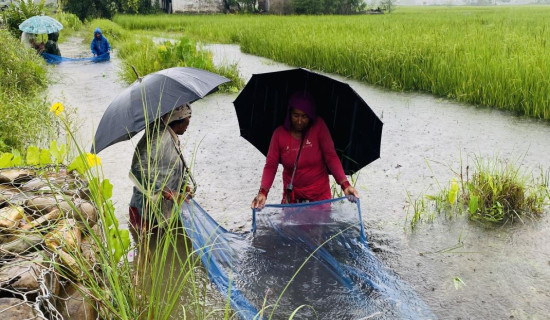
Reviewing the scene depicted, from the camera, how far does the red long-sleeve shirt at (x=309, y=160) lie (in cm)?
279

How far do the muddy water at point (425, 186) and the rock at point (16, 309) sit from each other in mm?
1413

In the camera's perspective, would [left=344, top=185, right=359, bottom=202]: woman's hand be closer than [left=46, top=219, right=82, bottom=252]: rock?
No

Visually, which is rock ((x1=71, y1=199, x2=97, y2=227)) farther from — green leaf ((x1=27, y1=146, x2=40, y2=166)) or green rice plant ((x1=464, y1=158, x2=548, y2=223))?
green rice plant ((x1=464, y1=158, x2=548, y2=223))

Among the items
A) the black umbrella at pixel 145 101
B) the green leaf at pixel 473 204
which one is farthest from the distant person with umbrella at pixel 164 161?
the green leaf at pixel 473 204

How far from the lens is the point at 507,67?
5.73m

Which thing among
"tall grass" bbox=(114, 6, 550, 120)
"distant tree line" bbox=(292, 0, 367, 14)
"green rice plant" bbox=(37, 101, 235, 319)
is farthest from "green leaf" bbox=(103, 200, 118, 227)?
"distant tree line" bbox=(292, 0, 367, 14)

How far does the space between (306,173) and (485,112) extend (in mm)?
3701

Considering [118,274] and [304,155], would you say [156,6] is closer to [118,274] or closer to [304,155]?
[304,155]

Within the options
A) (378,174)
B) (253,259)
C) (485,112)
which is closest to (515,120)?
(485,112)

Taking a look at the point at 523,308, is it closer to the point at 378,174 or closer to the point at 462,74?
the point at 378,174

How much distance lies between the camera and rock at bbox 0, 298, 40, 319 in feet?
4.67

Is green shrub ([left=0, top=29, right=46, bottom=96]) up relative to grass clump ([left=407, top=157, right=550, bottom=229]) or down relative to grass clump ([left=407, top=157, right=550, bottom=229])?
up

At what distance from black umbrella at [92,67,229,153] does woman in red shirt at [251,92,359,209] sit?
1.75 ft

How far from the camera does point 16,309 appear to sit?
1.46m
